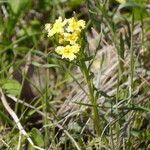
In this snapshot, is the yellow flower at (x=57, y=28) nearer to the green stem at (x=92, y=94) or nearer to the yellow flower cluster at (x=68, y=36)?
the yellow flower cluster at (x=68, y=36)

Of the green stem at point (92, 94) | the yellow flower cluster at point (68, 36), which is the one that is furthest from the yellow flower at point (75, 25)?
the green stem at point (92, 94)

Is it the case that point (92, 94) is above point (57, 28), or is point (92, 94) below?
below

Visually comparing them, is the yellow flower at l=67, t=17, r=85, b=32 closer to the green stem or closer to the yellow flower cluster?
the yellow flower cluster

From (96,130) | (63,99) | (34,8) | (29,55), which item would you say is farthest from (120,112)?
(34,8)

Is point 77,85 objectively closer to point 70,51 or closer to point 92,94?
point 92,94

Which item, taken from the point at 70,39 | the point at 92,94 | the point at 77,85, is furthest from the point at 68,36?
the point at 77,85
